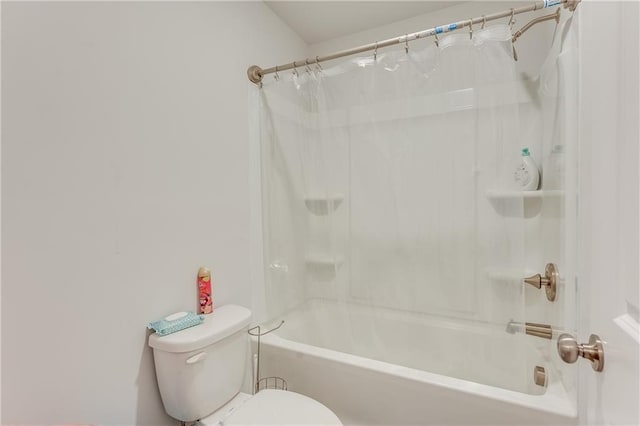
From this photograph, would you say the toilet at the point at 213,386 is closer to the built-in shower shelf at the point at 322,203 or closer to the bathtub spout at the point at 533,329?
the built-in shower shelf at the point at 322,203

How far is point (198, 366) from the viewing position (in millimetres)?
1105

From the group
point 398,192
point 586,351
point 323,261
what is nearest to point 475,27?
point 398,192

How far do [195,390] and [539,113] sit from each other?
6.71 ft

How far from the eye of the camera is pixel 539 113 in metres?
1.57

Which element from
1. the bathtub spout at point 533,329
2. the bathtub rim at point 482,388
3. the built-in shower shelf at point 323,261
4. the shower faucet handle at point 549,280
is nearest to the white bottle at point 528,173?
the shower faucet handle at point 549,280

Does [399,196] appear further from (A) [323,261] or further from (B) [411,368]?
(B) [411,368]

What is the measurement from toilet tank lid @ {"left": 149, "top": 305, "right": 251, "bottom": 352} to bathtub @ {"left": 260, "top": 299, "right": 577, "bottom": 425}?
317 mm

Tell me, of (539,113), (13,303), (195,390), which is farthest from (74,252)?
(539,113)

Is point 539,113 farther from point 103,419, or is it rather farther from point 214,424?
point 103,419

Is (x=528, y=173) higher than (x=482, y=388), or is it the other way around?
(x=528, y=173)

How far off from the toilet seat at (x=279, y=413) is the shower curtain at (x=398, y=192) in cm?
47

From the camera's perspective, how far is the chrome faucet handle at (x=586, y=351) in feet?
1.82

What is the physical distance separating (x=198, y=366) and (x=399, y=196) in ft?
3.62

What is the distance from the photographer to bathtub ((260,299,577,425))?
1101 millimetres
